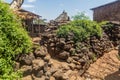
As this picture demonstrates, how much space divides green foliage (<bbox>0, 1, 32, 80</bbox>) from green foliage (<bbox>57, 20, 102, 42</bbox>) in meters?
6.20

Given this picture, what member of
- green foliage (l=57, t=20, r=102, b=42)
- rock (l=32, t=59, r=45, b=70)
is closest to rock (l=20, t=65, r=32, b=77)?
rock (l=32, t=59, r=45, b=70)

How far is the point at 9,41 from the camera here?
27.8 ft

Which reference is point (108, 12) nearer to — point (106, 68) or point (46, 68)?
point (106, 68)

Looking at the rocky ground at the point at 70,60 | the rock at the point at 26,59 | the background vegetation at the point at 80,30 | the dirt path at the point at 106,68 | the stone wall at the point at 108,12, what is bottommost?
the dirt path at the point at 106,68

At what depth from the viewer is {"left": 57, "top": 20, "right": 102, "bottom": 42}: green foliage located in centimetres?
1517

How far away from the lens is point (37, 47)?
35.5ft

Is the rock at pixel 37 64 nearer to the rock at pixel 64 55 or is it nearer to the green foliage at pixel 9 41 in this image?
the green foliage at pixel 9 41

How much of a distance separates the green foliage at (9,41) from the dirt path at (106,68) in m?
6.00

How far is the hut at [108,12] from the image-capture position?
31.4 metres

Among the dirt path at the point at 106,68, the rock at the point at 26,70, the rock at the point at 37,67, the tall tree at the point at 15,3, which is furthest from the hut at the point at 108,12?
the rock at the point at 26,70

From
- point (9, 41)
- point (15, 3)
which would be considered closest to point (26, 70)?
point (9, 41)

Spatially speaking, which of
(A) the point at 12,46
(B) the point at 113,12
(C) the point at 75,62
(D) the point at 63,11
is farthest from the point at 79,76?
(B) the point at 113,12

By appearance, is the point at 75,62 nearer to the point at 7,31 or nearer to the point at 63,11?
the point at 7,31

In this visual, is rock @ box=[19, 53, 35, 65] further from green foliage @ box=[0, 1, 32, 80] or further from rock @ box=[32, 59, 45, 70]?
green foliage @ box=[0, 1, 32, 80]
